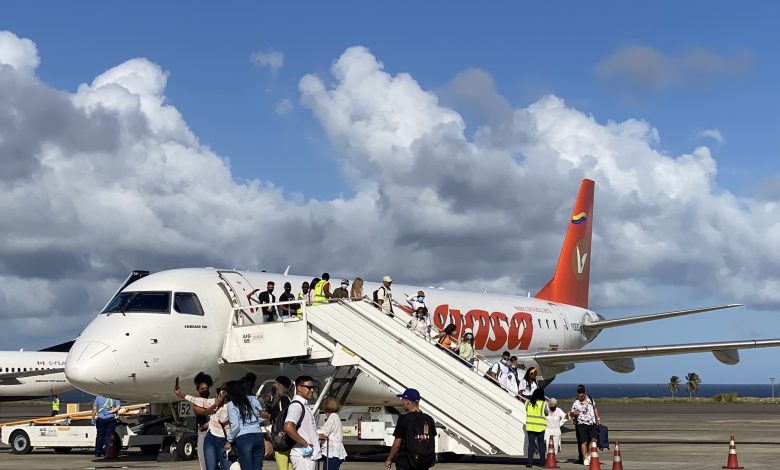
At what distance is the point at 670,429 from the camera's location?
115 feet

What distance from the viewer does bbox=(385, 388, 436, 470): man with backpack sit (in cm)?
1107

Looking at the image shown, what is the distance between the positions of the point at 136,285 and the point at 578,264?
23.4 m

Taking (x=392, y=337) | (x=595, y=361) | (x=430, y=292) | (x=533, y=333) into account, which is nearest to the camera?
(x=392, y=337)

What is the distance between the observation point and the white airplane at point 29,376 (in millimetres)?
54625

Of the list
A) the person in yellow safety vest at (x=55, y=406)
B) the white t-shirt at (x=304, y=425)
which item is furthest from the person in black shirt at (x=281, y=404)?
the person in yellow safety vest at (x=55, y=406)

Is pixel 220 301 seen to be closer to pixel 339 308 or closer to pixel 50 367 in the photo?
pixel 339 308

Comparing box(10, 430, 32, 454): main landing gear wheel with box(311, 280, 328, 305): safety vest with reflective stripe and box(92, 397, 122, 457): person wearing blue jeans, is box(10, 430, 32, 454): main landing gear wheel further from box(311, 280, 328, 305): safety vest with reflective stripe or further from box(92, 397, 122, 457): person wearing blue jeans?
box(311, 280, 328, 305): safety vest with reflective stripe

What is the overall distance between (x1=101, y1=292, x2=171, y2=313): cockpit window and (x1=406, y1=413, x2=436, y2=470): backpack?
37.0ft

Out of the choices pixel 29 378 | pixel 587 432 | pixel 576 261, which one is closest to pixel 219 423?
pixel 587 432

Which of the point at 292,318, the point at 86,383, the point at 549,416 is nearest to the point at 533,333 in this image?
the point at 549,416

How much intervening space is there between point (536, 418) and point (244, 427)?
893cm

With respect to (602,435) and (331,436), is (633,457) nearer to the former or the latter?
(602,435)

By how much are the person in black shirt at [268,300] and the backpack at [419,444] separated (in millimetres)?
11679

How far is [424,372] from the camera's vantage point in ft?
70.0
